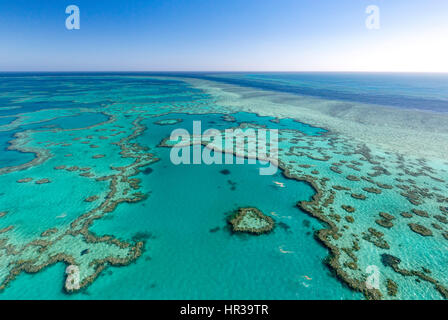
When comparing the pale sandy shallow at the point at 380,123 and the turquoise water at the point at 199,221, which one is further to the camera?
the pale sandy shallow at the point at 380,123

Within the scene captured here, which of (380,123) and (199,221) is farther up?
(380,123)

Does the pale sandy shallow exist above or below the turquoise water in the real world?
above

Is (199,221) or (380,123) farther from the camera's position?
(380,123)

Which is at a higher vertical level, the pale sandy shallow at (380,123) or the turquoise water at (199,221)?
the pale sandy shallow at (380,123)

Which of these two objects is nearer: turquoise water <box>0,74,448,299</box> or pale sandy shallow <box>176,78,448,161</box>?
turquoise water <box>0,74,448,299</box>
